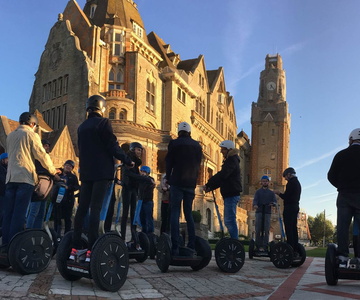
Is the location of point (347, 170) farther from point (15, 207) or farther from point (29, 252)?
point (15, 207)

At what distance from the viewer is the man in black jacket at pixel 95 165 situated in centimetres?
553

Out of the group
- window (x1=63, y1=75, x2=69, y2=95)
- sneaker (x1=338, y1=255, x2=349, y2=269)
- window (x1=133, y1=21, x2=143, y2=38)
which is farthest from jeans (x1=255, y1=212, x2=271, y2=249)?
window (x1=133, y1=21, x2=143, y2=38)

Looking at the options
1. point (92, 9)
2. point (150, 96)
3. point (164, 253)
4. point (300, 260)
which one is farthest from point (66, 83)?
point (164, 253)

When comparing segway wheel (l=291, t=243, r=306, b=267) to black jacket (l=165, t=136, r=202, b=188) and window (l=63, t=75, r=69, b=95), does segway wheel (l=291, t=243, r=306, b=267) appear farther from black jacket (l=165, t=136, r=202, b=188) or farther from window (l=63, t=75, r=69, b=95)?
window (l=63, t=75, r=69, b=95)

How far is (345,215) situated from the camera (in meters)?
6.55

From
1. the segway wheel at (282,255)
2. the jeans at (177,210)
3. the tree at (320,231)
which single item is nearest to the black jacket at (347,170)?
the jeans at (177,210)

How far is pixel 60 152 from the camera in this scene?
100.0 ft

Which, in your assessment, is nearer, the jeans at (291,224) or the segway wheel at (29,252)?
the segway wheel at (29,252)

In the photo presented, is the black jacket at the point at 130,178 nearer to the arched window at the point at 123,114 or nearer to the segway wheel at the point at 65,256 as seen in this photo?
the segway wheel at the point at 65,256

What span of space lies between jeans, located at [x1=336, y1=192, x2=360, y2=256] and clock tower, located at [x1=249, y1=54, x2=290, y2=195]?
65.6 metres

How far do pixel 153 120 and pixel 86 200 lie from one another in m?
35.8

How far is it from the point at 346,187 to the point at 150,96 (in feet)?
116

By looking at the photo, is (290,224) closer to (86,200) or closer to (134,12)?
(86,200)

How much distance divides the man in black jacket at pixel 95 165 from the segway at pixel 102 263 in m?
0.11
